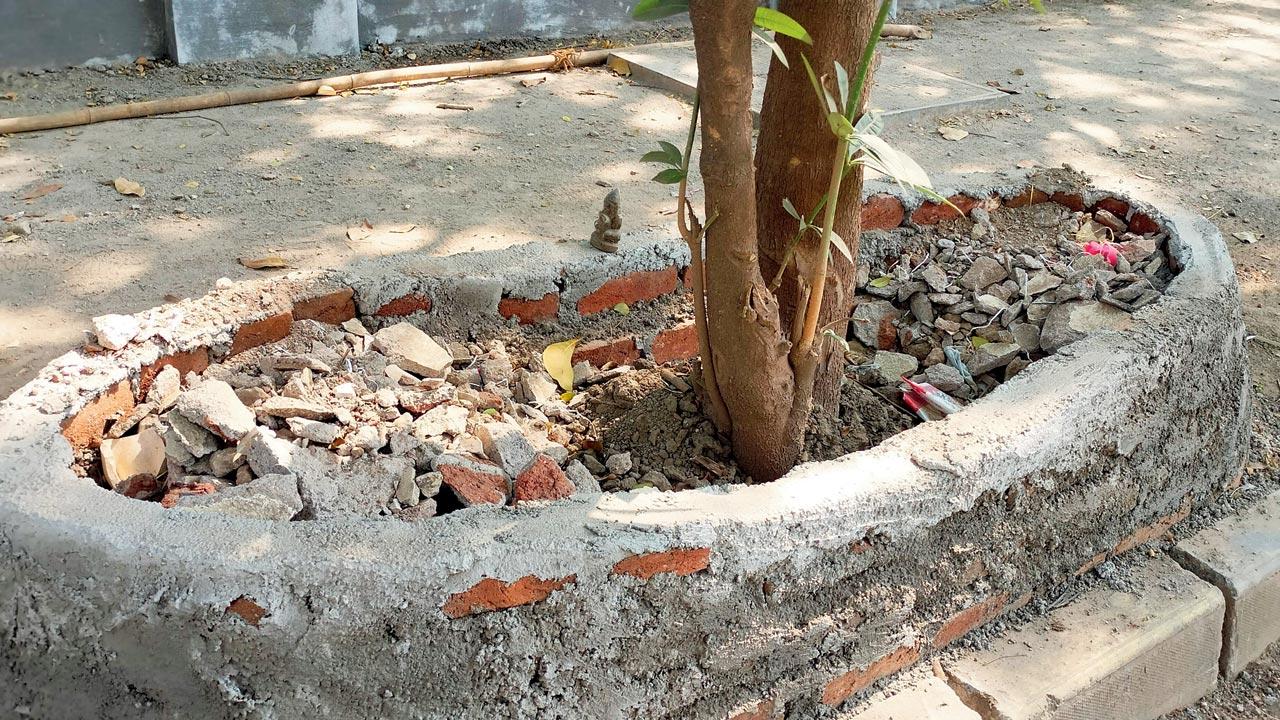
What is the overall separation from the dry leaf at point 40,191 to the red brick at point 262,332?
75.3 inches

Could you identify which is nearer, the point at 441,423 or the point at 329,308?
the point at 441,423

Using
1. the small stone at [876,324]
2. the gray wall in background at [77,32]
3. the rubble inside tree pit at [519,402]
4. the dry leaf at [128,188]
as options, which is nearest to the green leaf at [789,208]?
the rubble inside tree pit at [519,402]

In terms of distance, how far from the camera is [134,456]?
1.89 meters

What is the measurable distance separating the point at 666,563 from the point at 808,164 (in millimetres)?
812

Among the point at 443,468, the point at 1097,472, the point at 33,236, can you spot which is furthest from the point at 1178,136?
the point at 33,236

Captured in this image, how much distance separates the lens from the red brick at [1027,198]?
3031mm

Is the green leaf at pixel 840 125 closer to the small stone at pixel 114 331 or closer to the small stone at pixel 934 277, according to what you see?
the small stone at pixel 934 277

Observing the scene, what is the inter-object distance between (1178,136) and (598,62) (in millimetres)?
2682

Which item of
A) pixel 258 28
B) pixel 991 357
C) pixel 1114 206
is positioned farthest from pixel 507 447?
pixel 258 28

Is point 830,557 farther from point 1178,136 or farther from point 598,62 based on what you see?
point 598,62

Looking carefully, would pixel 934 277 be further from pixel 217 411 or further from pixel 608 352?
pixel 217 411

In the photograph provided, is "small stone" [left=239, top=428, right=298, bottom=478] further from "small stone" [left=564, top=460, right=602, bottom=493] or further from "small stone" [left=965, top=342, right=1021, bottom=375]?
"small stone" [left=965, top=342, right=1021, bottom=375]

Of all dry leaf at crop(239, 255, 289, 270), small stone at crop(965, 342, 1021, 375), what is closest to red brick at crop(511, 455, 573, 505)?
small stone at crop(965, 342, 1021, 375)

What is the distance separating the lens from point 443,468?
1888 millimetres
